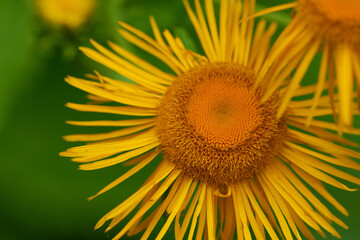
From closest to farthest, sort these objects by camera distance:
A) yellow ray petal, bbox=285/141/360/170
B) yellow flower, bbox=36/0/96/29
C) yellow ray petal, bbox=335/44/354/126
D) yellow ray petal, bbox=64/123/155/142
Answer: yellow ray petal, bbox=335/44/354/126 < yellow ray petal, bbox=285/141/360/170 < yellow ray petal, bbox=64/123/155/142 < yellow flower, bbox=36/0/96/29

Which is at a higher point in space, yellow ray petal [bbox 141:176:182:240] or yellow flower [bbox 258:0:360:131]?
yellow flower [bbox 258:0:360:131]

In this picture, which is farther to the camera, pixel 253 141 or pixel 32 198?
pixel 32 198

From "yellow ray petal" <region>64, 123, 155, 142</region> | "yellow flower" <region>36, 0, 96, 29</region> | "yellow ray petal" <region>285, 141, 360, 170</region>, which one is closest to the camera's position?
"yellow ray petal" <region>285, 141, 360, 170</region>

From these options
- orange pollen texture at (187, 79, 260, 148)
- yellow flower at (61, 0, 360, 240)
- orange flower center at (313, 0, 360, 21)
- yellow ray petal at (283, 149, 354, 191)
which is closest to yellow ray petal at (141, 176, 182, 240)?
yellow flower at (61, 0, 360, 240)

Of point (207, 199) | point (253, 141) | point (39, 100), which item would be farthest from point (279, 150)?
point (39, 100)

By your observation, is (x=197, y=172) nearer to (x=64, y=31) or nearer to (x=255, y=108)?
(x=255, y=108)

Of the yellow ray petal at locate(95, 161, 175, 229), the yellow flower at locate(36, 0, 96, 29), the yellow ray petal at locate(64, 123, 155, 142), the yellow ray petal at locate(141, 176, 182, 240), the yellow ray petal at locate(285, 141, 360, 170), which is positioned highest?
the yellow flower at locate(36, 0, 96, 29)

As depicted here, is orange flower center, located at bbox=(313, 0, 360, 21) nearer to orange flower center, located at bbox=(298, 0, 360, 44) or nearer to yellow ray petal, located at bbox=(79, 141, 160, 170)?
orange flower center, located at bbox=(298, 0, 360, 44)

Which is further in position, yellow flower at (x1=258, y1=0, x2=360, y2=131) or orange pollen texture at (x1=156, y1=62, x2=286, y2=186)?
orange pollen texture at (x1=156, y1=62, x2=286, y2=186)
